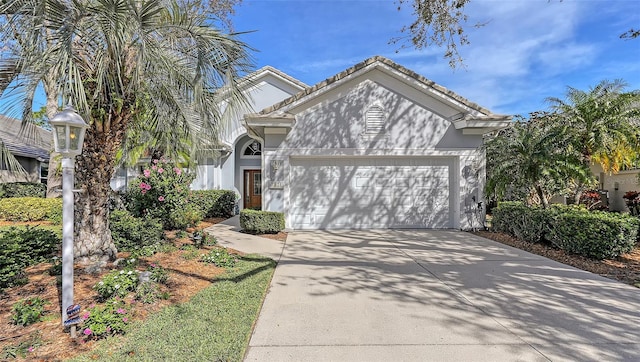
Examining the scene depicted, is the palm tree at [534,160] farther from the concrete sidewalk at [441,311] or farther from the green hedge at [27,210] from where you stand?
the green hedge at [27,210]

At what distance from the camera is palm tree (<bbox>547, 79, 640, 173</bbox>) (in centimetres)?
931

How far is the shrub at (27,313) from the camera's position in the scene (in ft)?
11.8

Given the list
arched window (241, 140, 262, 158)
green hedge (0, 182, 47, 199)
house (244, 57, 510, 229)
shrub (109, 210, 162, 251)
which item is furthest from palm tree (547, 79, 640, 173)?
green hedge (0, 182, 47, 199)

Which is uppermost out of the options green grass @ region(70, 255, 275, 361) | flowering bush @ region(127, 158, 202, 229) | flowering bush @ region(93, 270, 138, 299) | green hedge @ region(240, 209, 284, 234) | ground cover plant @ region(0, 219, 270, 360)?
flowering bush @ region(127, 158, 202, 229)

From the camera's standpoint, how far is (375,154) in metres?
10.5

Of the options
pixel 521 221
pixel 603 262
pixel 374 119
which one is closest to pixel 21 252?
pixel 374 119

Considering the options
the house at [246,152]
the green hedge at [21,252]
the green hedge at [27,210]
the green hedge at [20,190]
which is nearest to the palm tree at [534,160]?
the green hedge at [21,252]

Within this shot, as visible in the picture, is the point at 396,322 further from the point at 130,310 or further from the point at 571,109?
the point at 571,109

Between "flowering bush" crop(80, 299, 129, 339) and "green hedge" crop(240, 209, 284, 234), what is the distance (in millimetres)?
6010

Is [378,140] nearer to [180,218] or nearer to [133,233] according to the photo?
[180,218]

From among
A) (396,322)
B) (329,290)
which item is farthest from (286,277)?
(396,322)

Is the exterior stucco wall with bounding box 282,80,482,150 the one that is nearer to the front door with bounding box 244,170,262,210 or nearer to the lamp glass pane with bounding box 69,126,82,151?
the lamp glass pane with bounding box 69,126,82,151

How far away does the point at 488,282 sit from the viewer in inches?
210

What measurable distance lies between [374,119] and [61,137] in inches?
341
